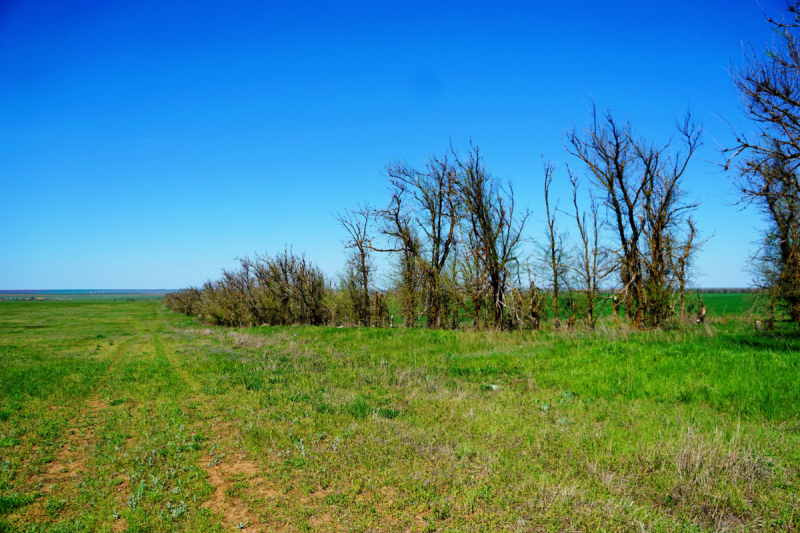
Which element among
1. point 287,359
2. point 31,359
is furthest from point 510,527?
point 31,359

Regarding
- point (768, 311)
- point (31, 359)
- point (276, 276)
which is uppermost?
point (276, 276)

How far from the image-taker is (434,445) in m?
6.04

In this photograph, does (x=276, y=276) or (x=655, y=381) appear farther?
(x=276, y=276)

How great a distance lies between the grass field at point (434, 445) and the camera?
14.1ft

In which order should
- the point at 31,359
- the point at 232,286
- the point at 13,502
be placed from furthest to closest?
the point at 232,286
the point at 31,359
the point at 13,502

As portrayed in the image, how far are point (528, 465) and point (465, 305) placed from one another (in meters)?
17.7

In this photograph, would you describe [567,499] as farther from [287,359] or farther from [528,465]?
[287,359]

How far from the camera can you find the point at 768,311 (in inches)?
696

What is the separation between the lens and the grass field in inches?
169

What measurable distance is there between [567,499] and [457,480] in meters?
1.27

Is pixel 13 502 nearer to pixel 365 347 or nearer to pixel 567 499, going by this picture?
pixel 567 499

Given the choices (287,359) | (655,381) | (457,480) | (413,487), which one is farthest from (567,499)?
(287,359)

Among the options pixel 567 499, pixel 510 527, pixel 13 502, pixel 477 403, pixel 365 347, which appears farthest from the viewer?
pixel 365 347

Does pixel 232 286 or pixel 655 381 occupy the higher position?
pixel 232 286
